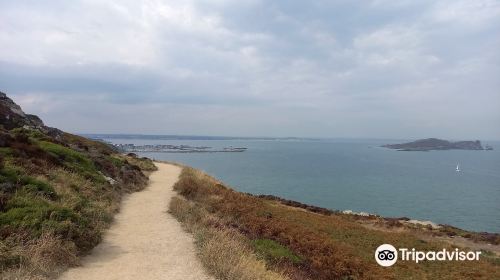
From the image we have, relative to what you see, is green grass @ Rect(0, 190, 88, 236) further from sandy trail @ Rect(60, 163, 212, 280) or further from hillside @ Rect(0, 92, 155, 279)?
sandy trail @ Rect(60, 163, 212, 280)

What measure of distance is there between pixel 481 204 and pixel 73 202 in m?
64.5

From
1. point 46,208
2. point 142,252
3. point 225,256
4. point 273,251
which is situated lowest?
point 273,251

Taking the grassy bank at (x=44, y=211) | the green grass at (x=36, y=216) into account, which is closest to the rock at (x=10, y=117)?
the grassy bank at (x=44, y=211)

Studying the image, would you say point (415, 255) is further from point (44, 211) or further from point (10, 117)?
point (10, 117)

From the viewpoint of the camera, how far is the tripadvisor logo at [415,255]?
1865 centimetres

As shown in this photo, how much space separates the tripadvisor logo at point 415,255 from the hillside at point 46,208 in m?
12.9

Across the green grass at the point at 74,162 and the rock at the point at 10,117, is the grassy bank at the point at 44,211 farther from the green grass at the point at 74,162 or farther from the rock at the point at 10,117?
the rock at the point at 10,117

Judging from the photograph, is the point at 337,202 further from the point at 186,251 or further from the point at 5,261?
the point at 5,261

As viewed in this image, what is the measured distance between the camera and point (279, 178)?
302 feet

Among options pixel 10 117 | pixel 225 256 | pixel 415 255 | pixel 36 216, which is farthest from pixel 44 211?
pixel 10 117

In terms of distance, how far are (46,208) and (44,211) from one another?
24 centimetres

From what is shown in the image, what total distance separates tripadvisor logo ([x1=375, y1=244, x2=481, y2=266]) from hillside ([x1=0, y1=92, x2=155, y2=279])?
42.2 ft

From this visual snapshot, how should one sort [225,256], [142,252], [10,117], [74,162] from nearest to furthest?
[225,256]
[142,252]
[74,162]
[10,117]

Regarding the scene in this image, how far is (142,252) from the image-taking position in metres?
10.9
